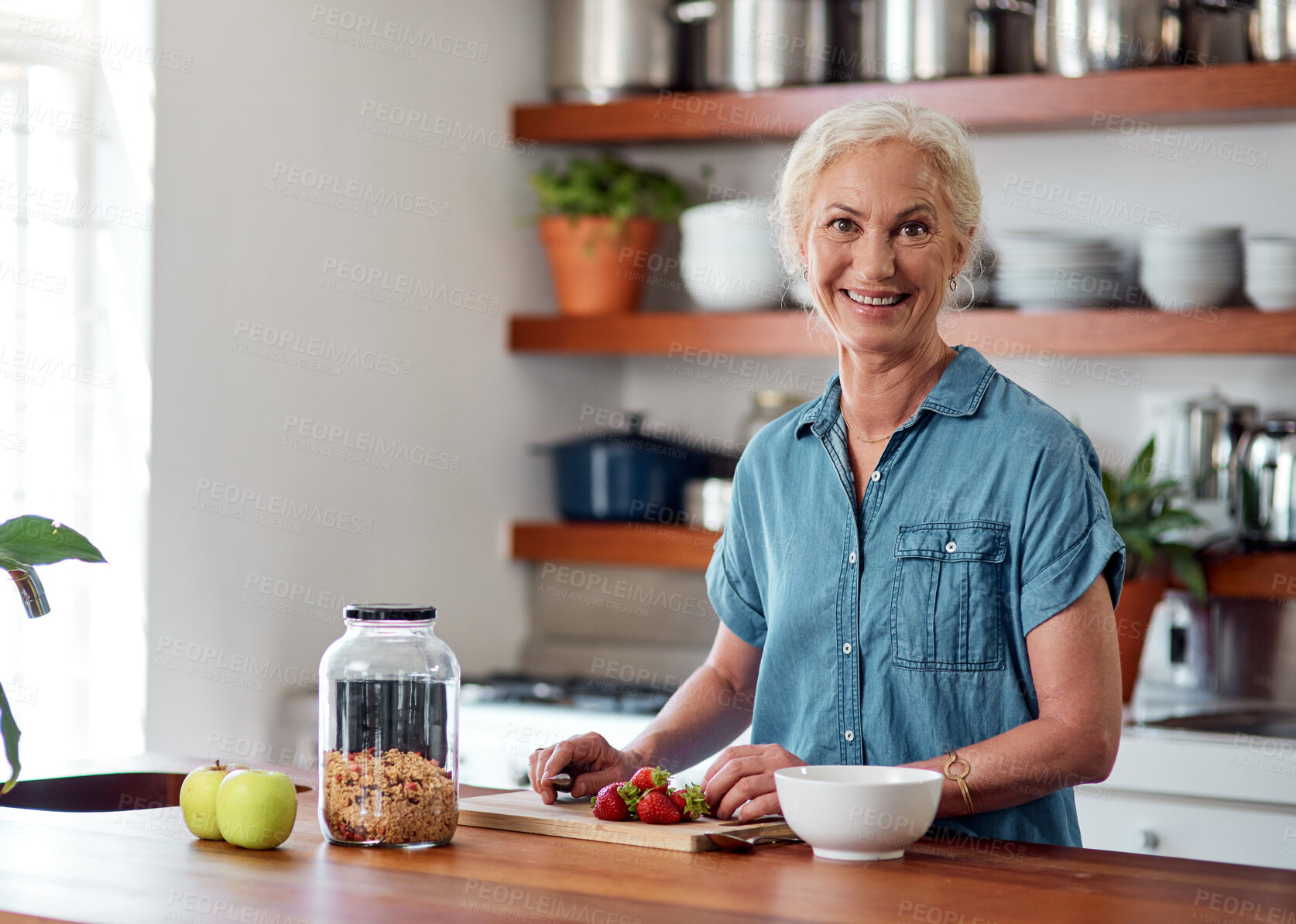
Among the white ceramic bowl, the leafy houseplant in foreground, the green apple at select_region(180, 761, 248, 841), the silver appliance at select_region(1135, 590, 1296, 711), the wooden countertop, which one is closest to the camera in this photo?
the wooden countertop

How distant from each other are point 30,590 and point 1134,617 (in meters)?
2.07

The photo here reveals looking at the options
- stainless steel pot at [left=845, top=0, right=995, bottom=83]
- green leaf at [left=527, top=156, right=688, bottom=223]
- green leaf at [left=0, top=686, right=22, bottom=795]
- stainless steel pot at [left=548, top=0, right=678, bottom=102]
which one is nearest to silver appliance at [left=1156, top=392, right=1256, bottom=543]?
stainless steel pot at [left=845, top=0, right=995, bottom=83]

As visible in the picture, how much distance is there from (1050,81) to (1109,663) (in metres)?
1.94

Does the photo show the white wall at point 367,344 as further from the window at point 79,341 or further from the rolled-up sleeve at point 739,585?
the rolled-up sleeve at point 739,585

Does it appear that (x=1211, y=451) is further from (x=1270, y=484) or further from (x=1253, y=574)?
(x=1253, y=574)

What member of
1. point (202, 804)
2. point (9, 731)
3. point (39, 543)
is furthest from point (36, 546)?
point (202, 804)

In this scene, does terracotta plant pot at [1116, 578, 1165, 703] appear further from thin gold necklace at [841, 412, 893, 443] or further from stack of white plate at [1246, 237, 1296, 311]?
thin gold necklace at [841, 412, 893, 443]

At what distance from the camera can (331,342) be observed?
3096mm

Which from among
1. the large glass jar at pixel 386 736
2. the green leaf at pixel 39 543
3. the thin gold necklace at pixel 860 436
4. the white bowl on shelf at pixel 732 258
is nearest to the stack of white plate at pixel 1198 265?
the white bowl on shelf at pixel 732 258

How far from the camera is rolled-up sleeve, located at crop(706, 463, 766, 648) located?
188cm

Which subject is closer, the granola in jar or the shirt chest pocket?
the granola in jar

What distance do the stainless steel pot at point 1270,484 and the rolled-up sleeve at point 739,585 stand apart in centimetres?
163

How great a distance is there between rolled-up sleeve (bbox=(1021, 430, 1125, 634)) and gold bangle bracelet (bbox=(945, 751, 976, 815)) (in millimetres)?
164

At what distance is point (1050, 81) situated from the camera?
315 cm
